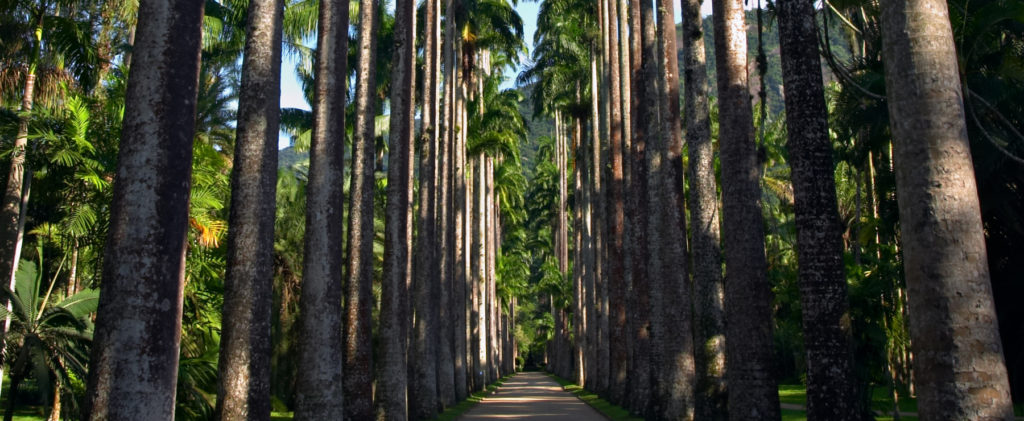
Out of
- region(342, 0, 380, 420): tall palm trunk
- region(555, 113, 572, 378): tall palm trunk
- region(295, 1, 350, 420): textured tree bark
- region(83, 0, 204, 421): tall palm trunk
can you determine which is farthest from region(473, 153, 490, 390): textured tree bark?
region(83, 0, 204, 421): tall palm trunk

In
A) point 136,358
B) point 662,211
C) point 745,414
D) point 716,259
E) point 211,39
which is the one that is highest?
point 211,39

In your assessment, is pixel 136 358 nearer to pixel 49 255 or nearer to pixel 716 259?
pixel 716 259

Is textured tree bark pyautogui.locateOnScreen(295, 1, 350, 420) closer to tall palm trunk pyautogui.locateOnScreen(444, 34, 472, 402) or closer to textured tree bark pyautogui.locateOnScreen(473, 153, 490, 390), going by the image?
tall palm trunk pyautogui.locateOnScreen(444, 34, 472, 402)

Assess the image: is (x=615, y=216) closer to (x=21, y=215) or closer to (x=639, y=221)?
(x=639, y=221)

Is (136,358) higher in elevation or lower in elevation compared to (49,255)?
lower

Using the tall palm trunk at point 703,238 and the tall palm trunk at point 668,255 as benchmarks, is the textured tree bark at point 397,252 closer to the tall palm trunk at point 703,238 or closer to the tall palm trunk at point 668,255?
the tall palm trunk at point 668,255

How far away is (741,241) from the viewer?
13078mm

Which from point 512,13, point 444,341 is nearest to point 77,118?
point 444,341

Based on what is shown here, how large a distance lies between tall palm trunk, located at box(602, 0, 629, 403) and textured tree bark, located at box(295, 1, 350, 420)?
16.6m

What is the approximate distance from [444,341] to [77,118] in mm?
14981

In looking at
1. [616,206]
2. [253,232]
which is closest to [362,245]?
[253,232]

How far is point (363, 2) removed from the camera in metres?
16.1

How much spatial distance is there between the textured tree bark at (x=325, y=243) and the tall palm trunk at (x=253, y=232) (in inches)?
57.3

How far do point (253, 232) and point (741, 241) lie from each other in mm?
7272
